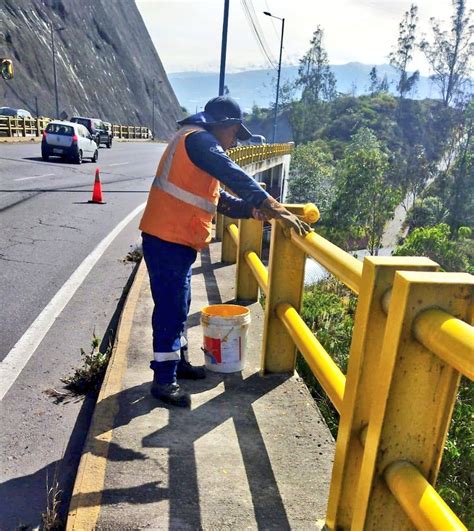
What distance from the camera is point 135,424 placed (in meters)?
3.07

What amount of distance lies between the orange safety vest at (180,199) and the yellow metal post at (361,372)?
154 cm

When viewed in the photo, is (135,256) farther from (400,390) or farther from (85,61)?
(85,61)

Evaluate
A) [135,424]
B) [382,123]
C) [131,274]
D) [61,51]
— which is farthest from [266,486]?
[382,123]

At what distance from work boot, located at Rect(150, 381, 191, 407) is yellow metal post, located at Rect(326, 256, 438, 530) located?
1350 millimetres

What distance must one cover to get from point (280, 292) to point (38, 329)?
2.42 meters

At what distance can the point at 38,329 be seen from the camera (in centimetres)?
486

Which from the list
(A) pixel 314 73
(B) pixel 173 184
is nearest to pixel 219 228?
(B) pixel 173 184

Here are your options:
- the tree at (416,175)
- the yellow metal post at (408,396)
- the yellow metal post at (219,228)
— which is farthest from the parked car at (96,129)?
the yellow metal post at (408,396)

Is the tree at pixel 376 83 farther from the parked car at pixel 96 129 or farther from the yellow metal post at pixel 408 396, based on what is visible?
the yellow metal post at pixel 408 396

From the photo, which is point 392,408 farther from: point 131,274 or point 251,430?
point 131,274

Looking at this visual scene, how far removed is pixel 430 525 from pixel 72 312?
14.8 ft

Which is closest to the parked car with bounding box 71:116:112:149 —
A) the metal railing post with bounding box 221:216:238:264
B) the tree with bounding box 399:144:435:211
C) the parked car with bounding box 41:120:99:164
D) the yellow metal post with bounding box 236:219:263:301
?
the parked car with bounding box 41:120:99:164

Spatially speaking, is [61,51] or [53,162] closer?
[53,162]

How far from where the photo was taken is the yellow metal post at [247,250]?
16.2 feet
